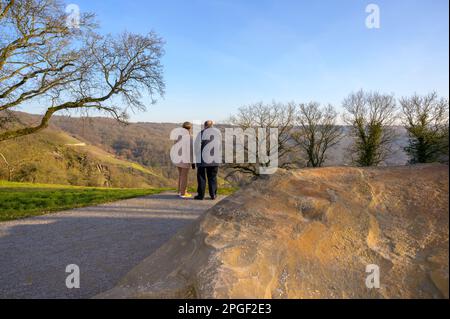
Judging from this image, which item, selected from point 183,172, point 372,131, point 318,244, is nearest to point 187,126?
point 183,172

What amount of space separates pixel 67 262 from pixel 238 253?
3.20 meters

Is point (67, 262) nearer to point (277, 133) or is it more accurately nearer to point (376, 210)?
point (376, 210)

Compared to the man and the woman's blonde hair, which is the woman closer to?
the woman's blonde hair

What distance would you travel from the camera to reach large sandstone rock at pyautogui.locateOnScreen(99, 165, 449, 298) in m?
2.69

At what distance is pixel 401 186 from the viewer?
3.52 meters

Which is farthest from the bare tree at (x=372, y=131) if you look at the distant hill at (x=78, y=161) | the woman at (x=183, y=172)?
the woman at (x=183, y=172)

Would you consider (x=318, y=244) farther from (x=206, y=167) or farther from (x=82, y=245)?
(x=206, y=167)

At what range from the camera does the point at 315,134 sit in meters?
42.9

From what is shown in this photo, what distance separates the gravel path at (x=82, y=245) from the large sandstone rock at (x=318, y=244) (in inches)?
52.0

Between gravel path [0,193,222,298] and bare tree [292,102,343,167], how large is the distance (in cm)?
3267

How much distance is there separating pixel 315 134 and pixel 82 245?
39.7 m

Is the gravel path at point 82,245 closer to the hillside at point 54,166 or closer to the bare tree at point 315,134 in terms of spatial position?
the hillside at point 54,166

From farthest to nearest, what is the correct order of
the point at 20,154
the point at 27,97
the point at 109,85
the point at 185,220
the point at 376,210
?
the point at 20,154 < the point at 109,85 < the point at 27,97 < the point at 185,220 < the point at 376,210
